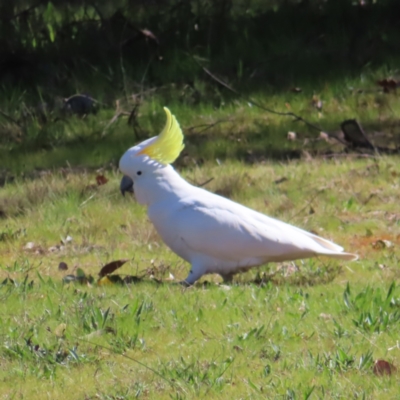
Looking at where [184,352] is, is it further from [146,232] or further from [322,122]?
[322,122]

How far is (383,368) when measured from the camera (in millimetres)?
3174

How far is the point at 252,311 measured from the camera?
12.9 ft

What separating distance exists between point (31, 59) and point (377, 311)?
6.76 m

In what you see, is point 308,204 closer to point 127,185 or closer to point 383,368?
point 127,185

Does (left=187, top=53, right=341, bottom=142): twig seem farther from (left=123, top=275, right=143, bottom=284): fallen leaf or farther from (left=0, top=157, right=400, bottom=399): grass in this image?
(left=123, top=275, right=143, bottom=284): fallen leaf

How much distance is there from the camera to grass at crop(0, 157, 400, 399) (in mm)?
3160

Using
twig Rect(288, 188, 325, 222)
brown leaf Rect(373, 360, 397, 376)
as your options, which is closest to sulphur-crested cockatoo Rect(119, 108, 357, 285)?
brown leaf Rect(373, 360, 397, 376)

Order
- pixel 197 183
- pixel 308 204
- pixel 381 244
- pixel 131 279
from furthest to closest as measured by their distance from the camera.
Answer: pixel 197 183 < pixel 308 204 < pixel 381 244 < pixel 131 279

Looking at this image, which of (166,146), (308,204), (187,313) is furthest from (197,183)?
(187,313)

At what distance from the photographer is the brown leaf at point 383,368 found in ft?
10.3

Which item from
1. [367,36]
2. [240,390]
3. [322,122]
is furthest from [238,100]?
[240,390]

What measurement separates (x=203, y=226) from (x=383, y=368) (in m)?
1.42

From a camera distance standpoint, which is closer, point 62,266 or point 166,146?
point 166,146

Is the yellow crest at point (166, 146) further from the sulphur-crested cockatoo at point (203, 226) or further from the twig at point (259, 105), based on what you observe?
the twig at point (259, 105)
